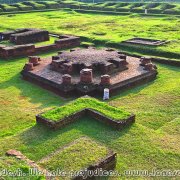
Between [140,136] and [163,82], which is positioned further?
[163,82]

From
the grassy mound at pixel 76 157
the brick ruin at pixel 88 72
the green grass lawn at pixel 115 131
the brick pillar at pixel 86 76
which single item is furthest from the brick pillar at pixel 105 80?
the grassy mound at pixel 76 157

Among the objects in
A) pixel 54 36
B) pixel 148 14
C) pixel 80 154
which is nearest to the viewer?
pixel 80 154

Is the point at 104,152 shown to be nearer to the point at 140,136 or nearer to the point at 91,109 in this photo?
the point at 140,136

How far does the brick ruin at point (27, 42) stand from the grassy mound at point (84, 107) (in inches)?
313

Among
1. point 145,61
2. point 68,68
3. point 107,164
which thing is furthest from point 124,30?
point 107,164

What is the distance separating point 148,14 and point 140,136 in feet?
83.3

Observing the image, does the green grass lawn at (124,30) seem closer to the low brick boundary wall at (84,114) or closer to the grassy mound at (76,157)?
the low brick boundary wall at (84,114)

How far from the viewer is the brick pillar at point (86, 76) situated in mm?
11038

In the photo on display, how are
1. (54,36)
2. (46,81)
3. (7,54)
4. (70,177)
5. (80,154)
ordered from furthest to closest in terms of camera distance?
(54,36) → (7,54) → (46,81) → (80,154) → (70,177)

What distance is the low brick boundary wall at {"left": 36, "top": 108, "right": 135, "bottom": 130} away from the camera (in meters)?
7.89

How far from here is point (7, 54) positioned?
1548 cm

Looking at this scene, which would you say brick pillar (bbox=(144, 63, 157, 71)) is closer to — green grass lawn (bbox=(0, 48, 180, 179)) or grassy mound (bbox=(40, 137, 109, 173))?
green grass lawn (bbox=(0, 48, 180, 179))

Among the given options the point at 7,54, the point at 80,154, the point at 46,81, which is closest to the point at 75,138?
the point at 80,154

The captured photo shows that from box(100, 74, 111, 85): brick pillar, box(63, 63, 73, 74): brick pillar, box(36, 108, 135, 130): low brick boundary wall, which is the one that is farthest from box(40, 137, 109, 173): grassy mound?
box(63, 63, 73, 74): brick pillar
